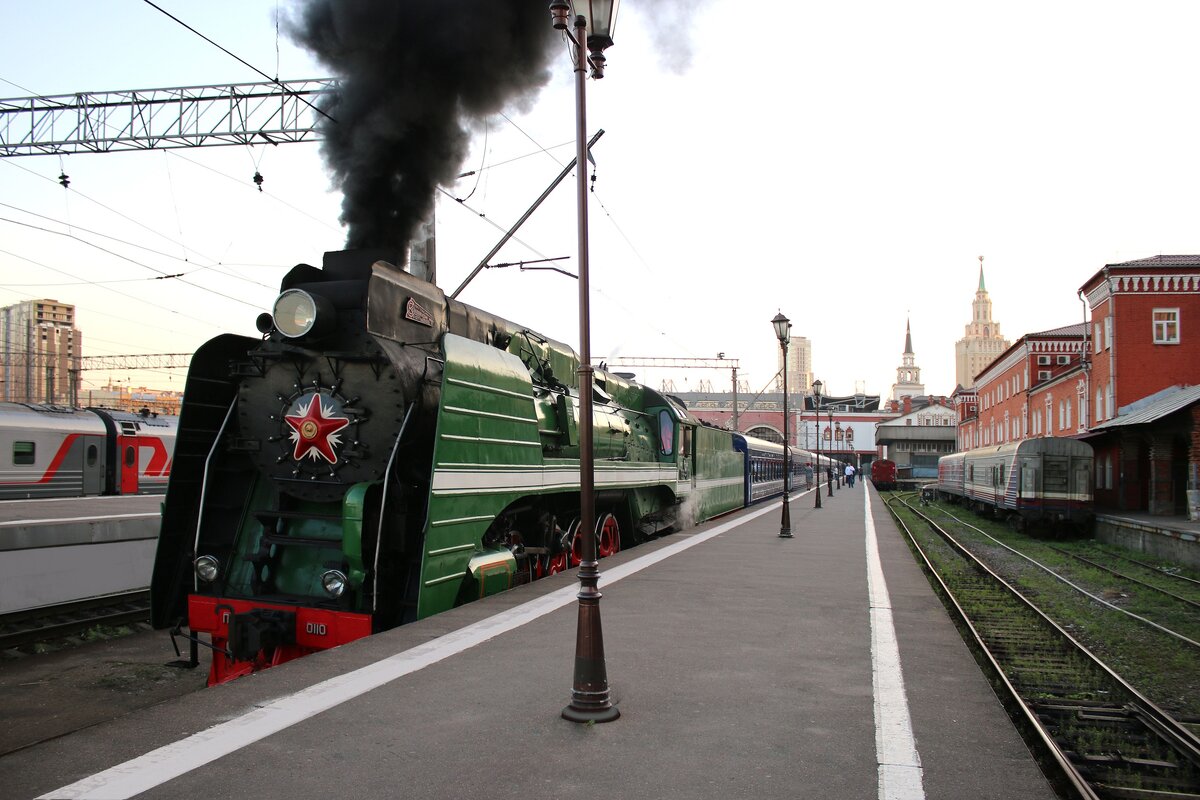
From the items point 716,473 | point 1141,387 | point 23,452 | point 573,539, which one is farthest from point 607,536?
point 1141,387

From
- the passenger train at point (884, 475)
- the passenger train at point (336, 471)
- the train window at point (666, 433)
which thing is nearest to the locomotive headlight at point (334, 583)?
the passenger train at point (336, 471)

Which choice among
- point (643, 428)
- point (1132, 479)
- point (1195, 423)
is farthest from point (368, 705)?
point (1132, 479)

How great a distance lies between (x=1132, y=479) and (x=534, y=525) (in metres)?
24.6

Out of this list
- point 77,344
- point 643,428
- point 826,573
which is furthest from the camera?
point 77,344

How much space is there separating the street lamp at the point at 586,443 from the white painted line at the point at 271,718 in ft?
4.71

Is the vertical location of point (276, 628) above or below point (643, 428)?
below

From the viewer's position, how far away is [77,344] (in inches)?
2347

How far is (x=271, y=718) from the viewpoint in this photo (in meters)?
4.73

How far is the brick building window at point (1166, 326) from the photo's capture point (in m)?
29.5

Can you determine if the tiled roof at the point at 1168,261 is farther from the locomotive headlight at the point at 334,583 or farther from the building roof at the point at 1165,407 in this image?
the locomotive headlight at the point at 334,583

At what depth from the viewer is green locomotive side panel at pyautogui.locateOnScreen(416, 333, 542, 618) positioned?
6789 mm

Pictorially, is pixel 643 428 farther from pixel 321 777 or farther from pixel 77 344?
pixel 77 344

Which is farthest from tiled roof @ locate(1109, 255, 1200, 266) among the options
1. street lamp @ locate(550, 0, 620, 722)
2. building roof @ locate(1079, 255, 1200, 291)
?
street lamp @ locate(550, 0, 620, 722)

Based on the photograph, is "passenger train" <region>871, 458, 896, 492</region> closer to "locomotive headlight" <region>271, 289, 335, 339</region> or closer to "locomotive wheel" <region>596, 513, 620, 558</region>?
"locomotive wheel" <region>596, 513, 620, 558</region>
